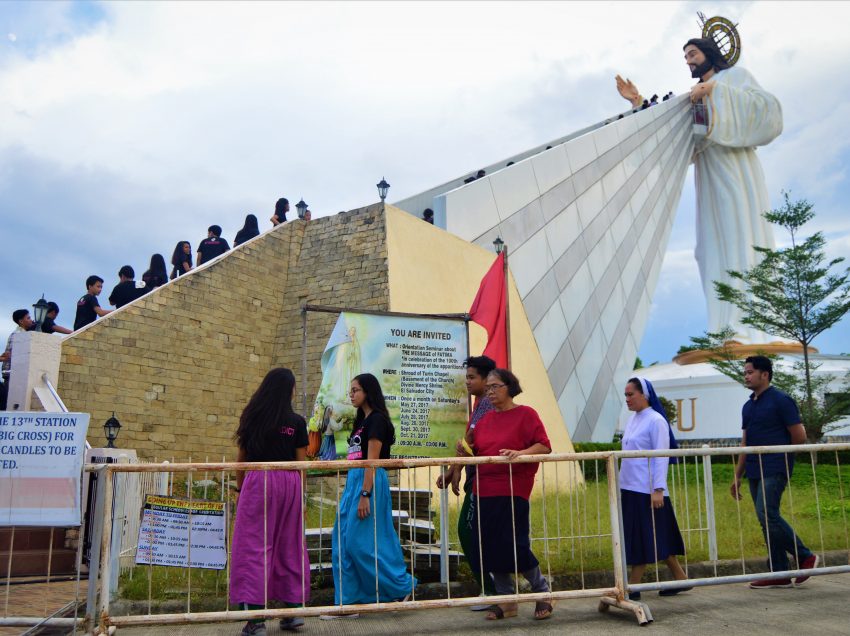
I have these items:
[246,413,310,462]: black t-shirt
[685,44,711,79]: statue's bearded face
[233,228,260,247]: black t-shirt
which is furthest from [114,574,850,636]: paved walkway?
[685,44,711,79]: statue's bearded face

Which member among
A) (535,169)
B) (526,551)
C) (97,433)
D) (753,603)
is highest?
(535,169)

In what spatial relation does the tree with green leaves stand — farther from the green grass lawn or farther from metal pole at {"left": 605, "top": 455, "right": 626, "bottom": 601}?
metal pole at {"left": 605, "top": 455, "right": 626, "bottom": 601}

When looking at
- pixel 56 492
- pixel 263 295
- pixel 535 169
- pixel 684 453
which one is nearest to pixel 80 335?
pixel 263 295

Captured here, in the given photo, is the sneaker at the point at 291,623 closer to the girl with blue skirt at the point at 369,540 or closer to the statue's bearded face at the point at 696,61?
the girl with blue skirt at the point at 369,540

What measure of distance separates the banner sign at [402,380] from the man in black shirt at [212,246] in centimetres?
778

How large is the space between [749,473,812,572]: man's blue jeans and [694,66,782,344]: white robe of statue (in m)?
20.8

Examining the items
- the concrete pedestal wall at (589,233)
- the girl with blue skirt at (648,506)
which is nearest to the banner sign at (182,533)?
the girl with blue skirt at (648,506)

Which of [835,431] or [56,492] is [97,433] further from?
[835,431]

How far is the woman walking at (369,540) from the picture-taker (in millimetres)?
4160

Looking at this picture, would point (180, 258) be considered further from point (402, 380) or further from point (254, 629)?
point (254, 629)

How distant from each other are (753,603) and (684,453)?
0.95 meters

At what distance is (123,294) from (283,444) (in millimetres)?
7977

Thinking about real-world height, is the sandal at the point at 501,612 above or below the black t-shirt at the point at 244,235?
below

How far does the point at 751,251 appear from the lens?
24.7 m
